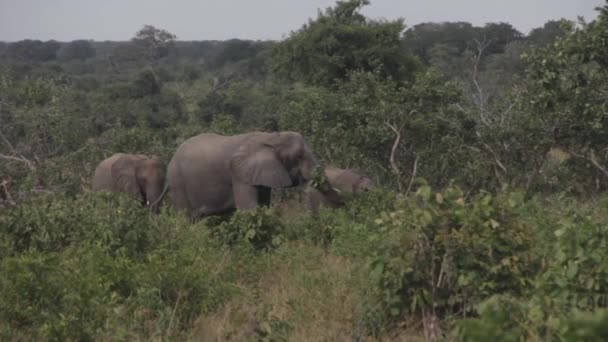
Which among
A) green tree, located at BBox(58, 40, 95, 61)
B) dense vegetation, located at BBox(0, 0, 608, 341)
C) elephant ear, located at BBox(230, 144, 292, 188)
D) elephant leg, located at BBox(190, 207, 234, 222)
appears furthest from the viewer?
green tree, located at BBox(58, 40, 95, 61)

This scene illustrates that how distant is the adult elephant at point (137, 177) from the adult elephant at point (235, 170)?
1.21 m

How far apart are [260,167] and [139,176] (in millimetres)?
3281

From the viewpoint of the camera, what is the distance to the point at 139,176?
13.0 meters

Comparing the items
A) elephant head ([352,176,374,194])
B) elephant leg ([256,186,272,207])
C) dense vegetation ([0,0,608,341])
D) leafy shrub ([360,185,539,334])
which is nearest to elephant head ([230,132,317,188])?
elephant leg ([256,186,272,207])

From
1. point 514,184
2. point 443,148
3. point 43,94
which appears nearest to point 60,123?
point 43,94

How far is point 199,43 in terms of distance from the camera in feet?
293

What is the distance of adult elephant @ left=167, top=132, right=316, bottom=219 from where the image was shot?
10445 mm

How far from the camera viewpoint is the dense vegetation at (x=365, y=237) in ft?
16.0

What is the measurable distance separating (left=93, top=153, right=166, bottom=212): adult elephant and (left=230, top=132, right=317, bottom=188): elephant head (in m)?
2.52

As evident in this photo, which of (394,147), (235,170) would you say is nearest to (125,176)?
(235,170)

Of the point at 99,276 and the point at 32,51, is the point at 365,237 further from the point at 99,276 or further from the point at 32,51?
the point at 32,51

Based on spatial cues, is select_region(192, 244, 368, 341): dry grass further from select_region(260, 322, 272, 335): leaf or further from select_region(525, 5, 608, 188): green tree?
select_region(525, 5, 608, 188): green tree

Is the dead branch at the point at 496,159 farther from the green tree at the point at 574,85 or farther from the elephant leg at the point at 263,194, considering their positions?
the elephant leg at the point at 263,194

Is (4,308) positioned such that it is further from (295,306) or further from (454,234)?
(454,234)
